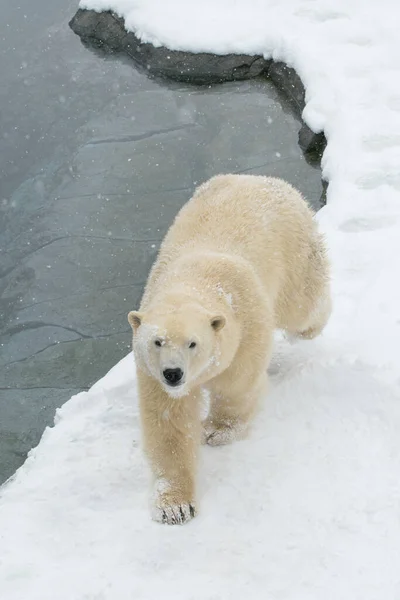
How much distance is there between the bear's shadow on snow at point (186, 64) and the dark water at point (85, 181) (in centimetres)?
13

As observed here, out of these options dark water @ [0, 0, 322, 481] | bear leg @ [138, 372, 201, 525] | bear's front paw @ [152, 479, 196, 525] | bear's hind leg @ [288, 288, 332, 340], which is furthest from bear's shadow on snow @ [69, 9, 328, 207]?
bear's front paw @ [152, 479, 196, 525]

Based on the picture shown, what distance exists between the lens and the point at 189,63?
903cm

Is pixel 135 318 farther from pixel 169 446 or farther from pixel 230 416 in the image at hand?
pixel 230 416

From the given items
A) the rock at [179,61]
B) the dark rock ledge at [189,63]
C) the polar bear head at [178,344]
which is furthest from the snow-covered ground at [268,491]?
the rock at [179,61]

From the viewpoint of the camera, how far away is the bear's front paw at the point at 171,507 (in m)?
3.44

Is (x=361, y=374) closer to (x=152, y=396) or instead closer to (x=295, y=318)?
(x=295, y=318)

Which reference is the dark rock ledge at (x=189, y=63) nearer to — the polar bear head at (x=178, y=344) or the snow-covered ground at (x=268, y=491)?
the snow-covered ground at (x=268, y=491)

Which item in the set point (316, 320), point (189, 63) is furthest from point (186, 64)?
point (316, 320)

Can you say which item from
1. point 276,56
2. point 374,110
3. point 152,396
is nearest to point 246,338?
point 152,396

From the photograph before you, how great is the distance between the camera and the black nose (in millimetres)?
Answer: 3089

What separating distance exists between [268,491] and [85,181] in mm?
4549

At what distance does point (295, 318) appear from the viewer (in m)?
4.55

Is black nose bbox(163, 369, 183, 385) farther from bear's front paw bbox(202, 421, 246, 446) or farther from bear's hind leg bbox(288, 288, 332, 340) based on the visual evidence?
bear's hind leg bbox(288, 288, 332, 340)

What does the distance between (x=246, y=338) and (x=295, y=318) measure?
2.99ft
